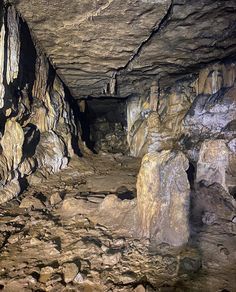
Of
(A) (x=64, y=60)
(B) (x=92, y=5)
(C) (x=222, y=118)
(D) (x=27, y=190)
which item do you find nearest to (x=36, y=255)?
(D) (x=27, y=190)

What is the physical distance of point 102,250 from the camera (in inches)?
163

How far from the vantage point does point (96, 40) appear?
743 centimetres

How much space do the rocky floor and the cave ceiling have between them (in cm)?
425

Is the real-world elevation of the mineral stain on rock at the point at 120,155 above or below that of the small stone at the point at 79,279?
above

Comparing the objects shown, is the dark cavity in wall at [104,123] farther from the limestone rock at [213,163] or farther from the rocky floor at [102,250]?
the rocky floor at [102,250]

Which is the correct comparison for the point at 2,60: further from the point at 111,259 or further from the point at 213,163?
the point at 213,163

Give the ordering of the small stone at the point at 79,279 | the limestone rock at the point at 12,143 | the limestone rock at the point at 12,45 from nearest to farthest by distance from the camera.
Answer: the small stone at the point at 79,279 → the limestone rock at the point at 12,45 → the limestone rock at the point at 12,143

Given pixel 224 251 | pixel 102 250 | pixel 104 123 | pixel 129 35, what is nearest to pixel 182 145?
pixel 129 35

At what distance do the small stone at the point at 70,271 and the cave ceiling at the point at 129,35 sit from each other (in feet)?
16.7

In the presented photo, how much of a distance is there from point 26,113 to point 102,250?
517cm

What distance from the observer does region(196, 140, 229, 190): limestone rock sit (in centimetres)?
707

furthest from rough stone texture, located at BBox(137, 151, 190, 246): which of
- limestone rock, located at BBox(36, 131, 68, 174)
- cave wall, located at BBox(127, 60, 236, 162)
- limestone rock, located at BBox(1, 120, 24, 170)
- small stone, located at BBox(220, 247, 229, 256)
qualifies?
limestone rock, located at BBox(36, 131, 68, 174)

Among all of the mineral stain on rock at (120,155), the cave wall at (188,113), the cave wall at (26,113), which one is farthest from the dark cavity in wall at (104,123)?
the cave wall at (26,113)

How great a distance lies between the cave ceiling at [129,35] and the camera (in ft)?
19.3
